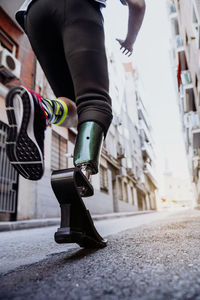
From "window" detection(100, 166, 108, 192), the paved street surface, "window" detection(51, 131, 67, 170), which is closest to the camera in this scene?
the paved street surface

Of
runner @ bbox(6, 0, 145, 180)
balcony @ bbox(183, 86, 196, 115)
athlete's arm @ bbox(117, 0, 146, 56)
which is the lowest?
runner @ bbox(6, 0, 145, 180)

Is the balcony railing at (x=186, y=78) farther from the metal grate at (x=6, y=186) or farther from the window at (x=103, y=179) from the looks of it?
the metal grate at (x=6, y=186)

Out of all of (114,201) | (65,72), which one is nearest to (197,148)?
(114,201)

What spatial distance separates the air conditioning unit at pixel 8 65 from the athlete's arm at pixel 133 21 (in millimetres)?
4924

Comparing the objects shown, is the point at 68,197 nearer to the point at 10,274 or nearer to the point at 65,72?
the point at 10,274

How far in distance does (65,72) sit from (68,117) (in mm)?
231

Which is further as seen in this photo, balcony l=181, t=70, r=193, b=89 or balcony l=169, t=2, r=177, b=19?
balcony l=169, t=2, r=177, b=19

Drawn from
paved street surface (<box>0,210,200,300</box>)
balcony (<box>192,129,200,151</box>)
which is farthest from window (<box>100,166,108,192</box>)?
paved street surface (<box>0,210,200,300</box>)

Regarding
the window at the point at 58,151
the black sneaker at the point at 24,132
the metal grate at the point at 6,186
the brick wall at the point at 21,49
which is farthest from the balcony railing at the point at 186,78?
the black sneaker at the point at 24,132

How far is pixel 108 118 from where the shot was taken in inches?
38.3

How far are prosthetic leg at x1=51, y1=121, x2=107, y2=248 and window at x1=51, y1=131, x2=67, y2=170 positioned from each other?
6.21 meters

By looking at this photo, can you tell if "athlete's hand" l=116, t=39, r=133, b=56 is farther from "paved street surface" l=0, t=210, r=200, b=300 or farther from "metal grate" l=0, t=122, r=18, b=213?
"metal grate" l=0, t=122, r=18, b=213

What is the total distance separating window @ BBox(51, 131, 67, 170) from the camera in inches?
285

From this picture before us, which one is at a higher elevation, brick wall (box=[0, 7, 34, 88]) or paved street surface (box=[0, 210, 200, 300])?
brick wall (box=[0, 7, 34, 88])
